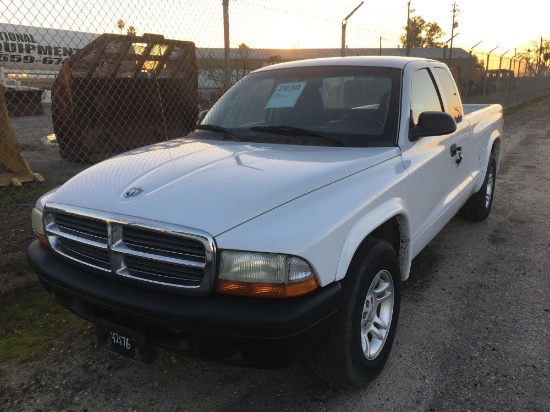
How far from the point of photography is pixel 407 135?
312 centimetres

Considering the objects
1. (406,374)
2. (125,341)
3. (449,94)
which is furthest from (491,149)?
(125,341)

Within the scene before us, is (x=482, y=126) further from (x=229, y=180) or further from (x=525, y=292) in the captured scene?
(x=229, y=180)

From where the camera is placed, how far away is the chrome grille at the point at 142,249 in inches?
79.8

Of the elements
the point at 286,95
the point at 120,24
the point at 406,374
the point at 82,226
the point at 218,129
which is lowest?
the point at 406,374

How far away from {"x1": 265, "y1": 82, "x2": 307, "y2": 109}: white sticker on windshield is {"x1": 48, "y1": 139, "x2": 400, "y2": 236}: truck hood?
53 cm

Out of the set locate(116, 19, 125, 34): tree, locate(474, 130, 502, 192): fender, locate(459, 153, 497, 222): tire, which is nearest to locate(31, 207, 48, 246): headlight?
locate(116, 19, 125, 34): tree

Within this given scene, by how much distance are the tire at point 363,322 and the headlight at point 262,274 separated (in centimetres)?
34

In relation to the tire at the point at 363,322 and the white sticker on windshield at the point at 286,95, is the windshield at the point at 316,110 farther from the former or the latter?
the tire at the point at 363,322

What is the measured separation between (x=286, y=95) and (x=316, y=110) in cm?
30

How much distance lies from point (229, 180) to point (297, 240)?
588 millimetres

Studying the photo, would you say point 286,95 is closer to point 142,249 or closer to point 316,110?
point 316,110

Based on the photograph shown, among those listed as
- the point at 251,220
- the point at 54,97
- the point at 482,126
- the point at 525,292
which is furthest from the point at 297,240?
the point at 54,97

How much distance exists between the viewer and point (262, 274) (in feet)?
6.52

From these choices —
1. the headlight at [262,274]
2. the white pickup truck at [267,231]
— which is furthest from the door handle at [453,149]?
the headlight at [262,274]
